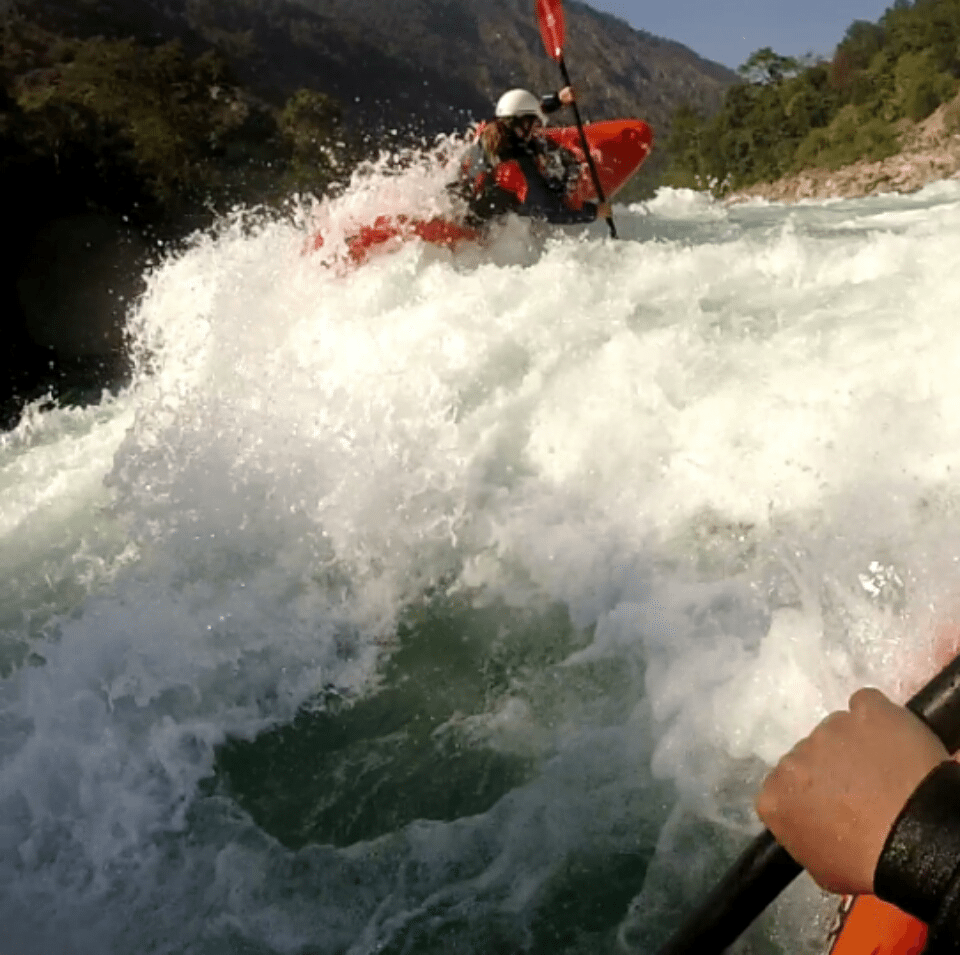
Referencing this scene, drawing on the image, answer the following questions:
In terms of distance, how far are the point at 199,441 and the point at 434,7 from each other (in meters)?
171

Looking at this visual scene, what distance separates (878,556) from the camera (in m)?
2.64

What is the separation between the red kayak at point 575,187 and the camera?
238 inches

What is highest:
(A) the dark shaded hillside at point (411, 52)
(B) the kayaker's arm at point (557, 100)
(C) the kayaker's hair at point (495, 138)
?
(A) the dark shaded hillside at point (411, 52)

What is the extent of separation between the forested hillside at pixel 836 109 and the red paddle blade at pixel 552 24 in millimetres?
18320

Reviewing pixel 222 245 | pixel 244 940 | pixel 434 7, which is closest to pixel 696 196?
pixel 222 245

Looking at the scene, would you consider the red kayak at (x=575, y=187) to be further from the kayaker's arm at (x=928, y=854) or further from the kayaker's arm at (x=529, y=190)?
the kayaker's arm at (x=928, y=854)

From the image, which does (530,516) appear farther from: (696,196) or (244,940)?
(696,196)

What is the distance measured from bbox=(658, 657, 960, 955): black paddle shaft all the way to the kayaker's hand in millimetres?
71

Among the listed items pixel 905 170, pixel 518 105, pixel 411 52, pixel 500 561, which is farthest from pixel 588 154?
pixel 411 52

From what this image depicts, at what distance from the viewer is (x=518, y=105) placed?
6723 millimetres

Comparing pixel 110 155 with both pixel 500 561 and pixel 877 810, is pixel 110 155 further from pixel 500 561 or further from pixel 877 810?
pixel 877 810

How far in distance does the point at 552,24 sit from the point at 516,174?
1791 millimetres

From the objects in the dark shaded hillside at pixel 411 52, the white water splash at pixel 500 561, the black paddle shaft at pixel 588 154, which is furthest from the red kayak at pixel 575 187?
the dark shaded hillside at pixel 411 52

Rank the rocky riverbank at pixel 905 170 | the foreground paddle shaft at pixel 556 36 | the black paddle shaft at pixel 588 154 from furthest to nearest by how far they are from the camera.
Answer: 1. the rocky riverbank at pixel 905 170
2. the foreground paddle shaft at pixel 556 36
3. the black paddle shaft at pixel 588 154
